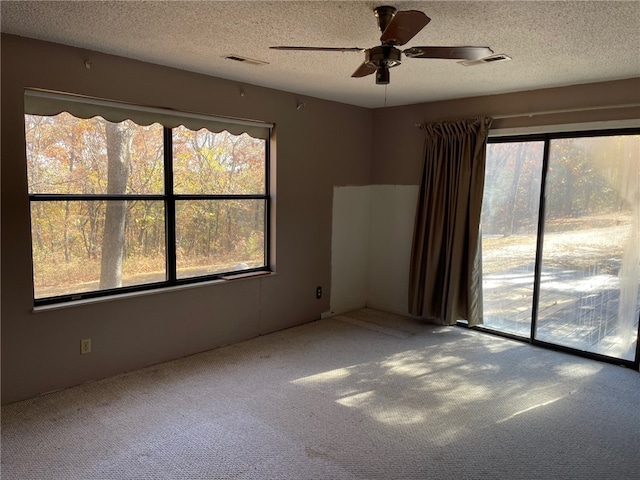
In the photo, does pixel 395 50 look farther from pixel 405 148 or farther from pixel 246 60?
pixel 405 148

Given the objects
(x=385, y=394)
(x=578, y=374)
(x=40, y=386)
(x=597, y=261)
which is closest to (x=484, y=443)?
(x=385, y=394)

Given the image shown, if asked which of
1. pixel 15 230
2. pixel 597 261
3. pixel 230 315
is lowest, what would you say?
pixel 230 315

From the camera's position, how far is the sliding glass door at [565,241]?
12.3ft

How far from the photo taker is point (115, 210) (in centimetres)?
338

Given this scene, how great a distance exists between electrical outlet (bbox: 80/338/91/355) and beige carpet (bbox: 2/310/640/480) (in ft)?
0.79

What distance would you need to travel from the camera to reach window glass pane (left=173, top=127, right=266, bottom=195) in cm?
372

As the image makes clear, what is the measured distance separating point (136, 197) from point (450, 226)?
2.91m

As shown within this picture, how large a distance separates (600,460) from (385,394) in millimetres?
1297

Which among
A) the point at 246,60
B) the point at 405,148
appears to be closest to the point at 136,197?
the point at 246,60

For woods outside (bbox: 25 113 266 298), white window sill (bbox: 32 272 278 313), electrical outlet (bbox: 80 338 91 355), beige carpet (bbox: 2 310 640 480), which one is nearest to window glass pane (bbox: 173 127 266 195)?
woods outside (bbox: 25 113 266 298)

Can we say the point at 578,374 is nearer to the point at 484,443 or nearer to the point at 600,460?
the point at 600,460

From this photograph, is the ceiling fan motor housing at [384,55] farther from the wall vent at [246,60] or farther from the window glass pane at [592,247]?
the window glass pane at [592,247]

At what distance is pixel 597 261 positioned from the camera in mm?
3893

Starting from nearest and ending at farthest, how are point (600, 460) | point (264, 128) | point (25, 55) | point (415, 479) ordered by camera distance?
point (415, 479), point (600, 460), point (25, 55), point (264, 128)
